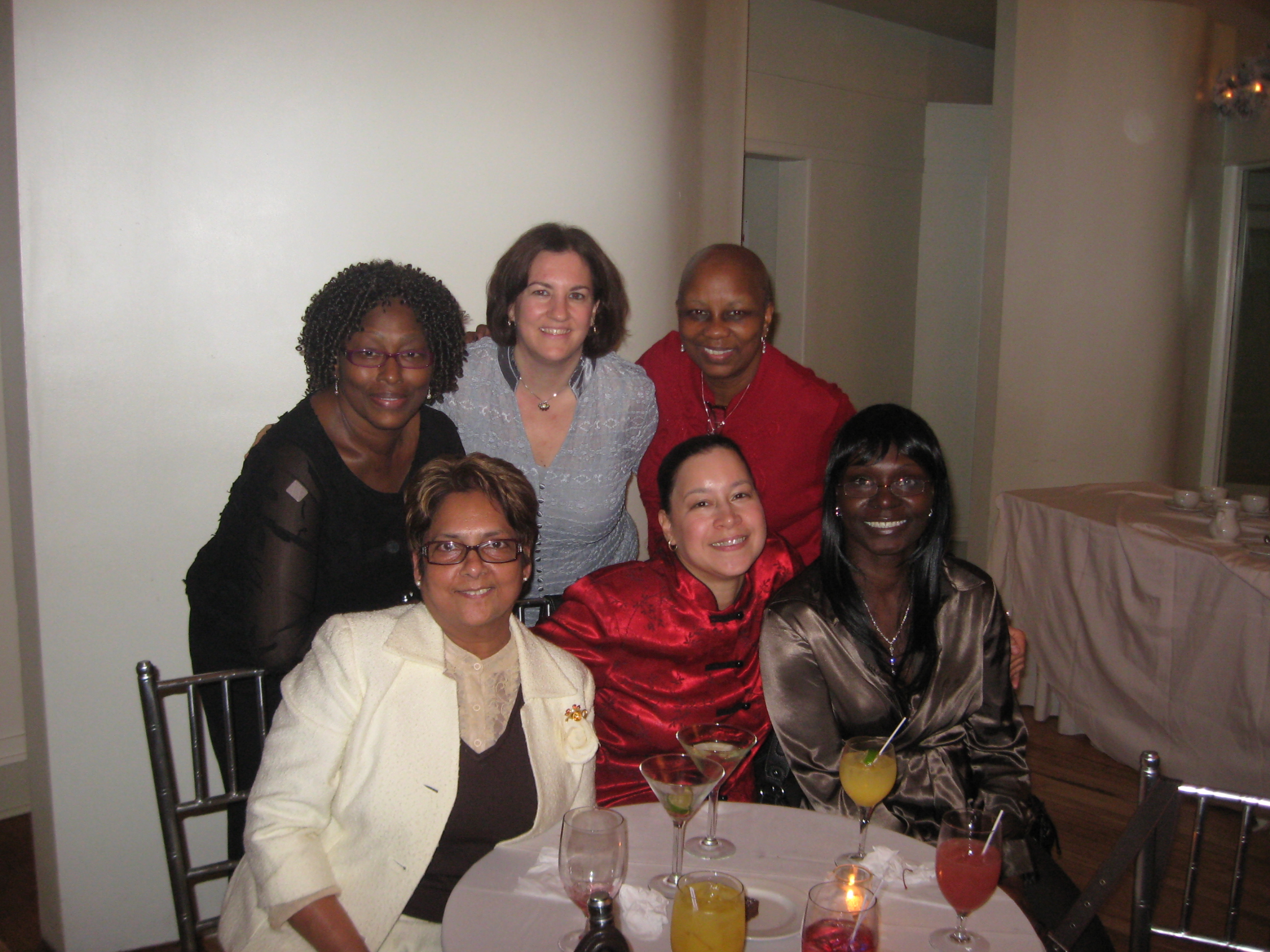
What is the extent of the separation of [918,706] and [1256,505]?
97.8 inches

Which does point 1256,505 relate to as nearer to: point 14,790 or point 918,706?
point 918,706

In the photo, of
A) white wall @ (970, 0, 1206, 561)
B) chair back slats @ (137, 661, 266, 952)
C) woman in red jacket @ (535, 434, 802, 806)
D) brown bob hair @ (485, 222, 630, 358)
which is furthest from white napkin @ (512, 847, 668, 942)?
white wall @ (970, 0, 1206, 561)

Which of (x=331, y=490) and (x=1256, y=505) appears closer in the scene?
(x=331, y=490)

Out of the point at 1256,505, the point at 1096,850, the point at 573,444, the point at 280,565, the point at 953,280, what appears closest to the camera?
the point at 280,565

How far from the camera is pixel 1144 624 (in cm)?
334

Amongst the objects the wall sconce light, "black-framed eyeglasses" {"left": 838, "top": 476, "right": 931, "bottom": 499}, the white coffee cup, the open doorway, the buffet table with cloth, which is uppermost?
the wall sconce light

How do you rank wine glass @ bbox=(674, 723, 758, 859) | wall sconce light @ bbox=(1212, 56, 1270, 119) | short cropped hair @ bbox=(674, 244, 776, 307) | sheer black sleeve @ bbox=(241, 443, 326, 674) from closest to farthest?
wine glass @ bbox=(674, 723, 758, 859) → sheer black sleeve @ bbox=(241, 443, 326, 674) → short cropped hair @ bbox=(674, 244, 776, 307) → wall sconce light @ bbox=(1212, 56, 1270, 119)

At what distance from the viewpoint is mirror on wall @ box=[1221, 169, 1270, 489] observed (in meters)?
5.98

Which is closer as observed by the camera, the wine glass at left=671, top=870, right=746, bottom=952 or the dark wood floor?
the wine glass at left=671, top=870, right=746, bottom=952

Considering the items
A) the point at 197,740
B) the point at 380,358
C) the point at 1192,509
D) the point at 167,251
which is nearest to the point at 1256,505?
the point at 1192,509

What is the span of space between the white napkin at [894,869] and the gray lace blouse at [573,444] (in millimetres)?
1111

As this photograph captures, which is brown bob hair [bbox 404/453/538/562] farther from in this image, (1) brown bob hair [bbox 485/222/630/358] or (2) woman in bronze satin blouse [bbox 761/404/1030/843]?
(1) brown bob hair [bbox 485/222/630/358]

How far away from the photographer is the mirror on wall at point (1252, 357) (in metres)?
5.98

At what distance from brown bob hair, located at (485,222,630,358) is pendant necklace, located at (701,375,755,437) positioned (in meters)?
0.35
